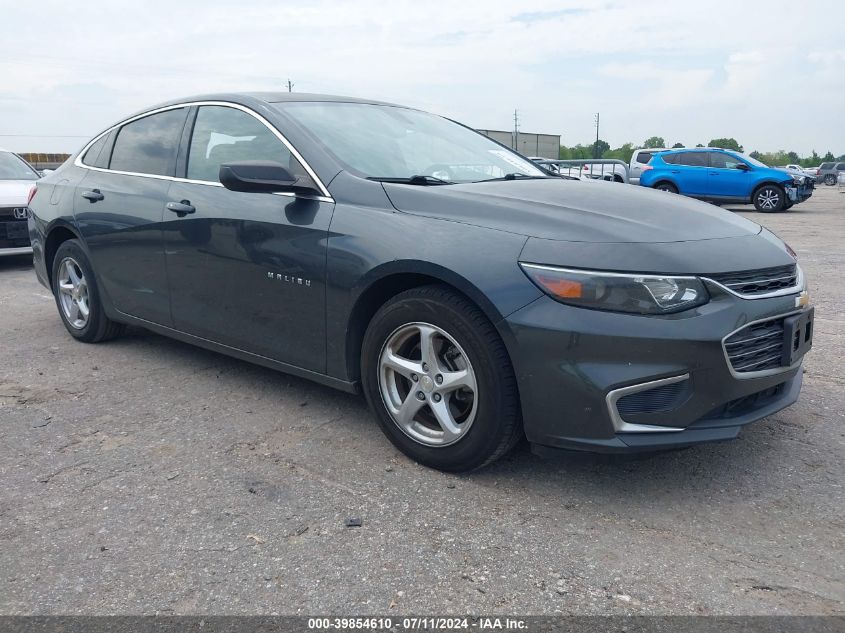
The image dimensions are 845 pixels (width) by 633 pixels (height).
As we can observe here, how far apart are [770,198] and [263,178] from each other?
1826 cm

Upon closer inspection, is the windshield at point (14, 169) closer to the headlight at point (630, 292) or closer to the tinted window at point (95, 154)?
the tinted window at point (95, 154)

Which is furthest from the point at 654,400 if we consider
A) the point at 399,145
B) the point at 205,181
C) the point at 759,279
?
the point at 205,181

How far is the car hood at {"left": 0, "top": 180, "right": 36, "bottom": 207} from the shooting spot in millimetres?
8570

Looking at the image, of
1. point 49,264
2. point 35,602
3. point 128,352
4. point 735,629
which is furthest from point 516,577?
point 49,264

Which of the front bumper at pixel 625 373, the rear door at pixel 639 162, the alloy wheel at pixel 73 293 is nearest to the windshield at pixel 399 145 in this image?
the front bumper at pixel 625 373

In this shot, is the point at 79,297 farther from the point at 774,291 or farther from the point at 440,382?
the point at 774,291

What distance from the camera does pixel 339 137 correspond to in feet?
12.1

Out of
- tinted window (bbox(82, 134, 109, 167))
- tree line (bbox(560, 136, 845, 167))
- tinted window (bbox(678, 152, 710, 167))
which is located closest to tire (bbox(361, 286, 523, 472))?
tinted window (bbox(82, 134, 109, 167))

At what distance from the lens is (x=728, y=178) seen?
1920cm

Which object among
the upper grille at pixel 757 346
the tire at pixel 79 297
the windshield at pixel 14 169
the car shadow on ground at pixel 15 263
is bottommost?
the car shadow on ground at pixel 15 263

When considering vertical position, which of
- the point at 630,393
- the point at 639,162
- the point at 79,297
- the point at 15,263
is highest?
the point at 639,162

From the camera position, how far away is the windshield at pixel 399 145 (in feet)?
11.8

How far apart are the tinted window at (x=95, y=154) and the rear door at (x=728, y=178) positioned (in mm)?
17179

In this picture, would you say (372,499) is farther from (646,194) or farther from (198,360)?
(198,360)
